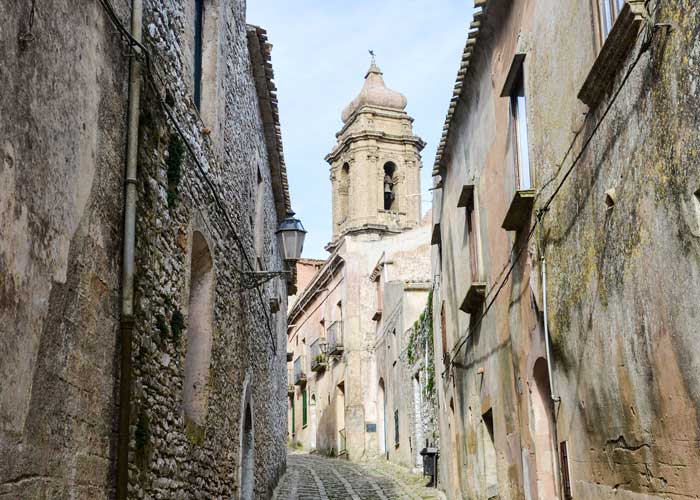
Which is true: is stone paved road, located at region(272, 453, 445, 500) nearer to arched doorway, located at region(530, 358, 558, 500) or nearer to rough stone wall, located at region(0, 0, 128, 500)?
arched doorway, located at region(530, 358, 558, 500)

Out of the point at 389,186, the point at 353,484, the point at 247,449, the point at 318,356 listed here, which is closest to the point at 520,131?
the point at 247,449

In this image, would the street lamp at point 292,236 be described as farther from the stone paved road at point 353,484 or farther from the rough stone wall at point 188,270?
the stone paved road at point 353,484

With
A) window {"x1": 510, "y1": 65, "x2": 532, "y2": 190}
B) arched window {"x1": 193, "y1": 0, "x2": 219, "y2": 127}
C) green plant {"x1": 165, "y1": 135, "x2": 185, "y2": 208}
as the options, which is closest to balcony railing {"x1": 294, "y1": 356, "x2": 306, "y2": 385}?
arched window {"x1": 193, "y1": 0, "x2": 219, "y2": 127}

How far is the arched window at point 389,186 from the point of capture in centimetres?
4056

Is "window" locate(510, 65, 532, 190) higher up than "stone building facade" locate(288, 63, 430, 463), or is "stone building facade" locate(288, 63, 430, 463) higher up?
"stone building facade" locate(288, 63, 430, 463)

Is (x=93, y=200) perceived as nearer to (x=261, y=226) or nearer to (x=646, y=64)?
(x=646, y=64)

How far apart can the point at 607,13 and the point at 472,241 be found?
623cm

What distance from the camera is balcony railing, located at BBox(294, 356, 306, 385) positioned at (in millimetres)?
41062

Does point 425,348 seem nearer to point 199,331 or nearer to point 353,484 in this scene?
point 353,484

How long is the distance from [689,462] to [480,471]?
23.9 feet

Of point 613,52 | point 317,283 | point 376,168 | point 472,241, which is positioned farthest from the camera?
point 376,168

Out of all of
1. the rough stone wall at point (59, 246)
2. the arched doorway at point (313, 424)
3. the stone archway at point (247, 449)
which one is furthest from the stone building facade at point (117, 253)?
the arched doorway at point (313, 424)

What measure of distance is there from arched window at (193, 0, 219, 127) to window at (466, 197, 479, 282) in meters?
3.88

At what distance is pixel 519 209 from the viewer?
8.11 metres
